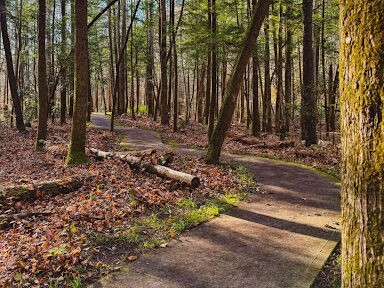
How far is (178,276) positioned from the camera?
3979 millimetres

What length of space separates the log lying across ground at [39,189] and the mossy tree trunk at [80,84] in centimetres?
234

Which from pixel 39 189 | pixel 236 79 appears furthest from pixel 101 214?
pixel 236 79

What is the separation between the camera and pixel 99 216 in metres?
5.96

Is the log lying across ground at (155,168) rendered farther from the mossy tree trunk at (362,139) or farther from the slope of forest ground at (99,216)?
the mossy tree trunk at (362,139)

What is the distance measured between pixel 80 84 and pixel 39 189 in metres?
4.15

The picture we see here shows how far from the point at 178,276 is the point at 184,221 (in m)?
1.92

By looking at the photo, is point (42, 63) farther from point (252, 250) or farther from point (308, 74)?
point (308, 74)

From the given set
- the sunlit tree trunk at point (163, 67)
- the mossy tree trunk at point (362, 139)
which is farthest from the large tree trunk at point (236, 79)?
the sunlit tree trunk at point (163, 67)

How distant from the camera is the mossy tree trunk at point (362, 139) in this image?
192 cm

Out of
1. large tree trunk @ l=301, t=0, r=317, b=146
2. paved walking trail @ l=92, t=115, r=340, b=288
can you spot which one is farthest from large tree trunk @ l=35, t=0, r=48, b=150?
large tree trunk @ l=301, t=0, r=317, b=146

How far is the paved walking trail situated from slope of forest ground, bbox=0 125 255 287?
39cm

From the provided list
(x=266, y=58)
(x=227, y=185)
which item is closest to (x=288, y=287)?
(x=227, y=185)

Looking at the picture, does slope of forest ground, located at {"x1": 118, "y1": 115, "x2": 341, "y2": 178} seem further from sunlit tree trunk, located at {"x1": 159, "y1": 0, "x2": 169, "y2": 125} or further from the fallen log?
the fallen log

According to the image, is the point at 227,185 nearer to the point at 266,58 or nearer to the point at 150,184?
the point at 150,184
